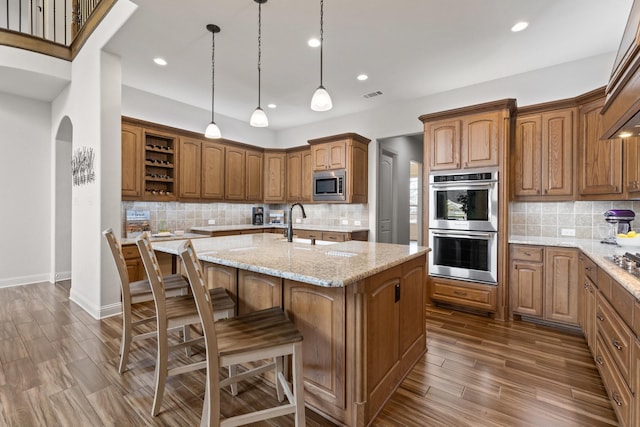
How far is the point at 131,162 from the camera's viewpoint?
4.06 meters

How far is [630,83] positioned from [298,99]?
3856 millimetres

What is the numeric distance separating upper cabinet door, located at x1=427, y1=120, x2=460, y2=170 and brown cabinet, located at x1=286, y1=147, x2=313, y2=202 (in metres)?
2.27

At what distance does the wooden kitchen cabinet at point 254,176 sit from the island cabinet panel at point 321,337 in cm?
405

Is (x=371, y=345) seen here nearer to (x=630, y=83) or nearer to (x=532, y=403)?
(x=532, y=403)

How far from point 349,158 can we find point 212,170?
7.62 ft

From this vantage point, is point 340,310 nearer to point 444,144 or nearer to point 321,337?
point 321,337

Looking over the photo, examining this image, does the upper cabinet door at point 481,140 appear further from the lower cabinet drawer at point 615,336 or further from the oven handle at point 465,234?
the lower cabinet drawer at point 615,336

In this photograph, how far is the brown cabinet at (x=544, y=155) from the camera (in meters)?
3.20

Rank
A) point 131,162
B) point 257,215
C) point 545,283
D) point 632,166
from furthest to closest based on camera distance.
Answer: point 257,215 < point 131,162 < point 545,283 < point 632,166

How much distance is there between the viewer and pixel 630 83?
5.05 feet

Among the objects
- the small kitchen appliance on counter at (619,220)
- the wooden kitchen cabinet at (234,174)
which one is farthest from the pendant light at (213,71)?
the small kitchen appliance on counter at (619,220)

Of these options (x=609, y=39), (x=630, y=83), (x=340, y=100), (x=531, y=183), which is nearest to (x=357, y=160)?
(x=340, y=100)

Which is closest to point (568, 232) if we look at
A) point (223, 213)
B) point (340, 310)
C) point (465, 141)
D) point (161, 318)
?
point (465, 141)

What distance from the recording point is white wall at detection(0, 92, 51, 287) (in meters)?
4.30
